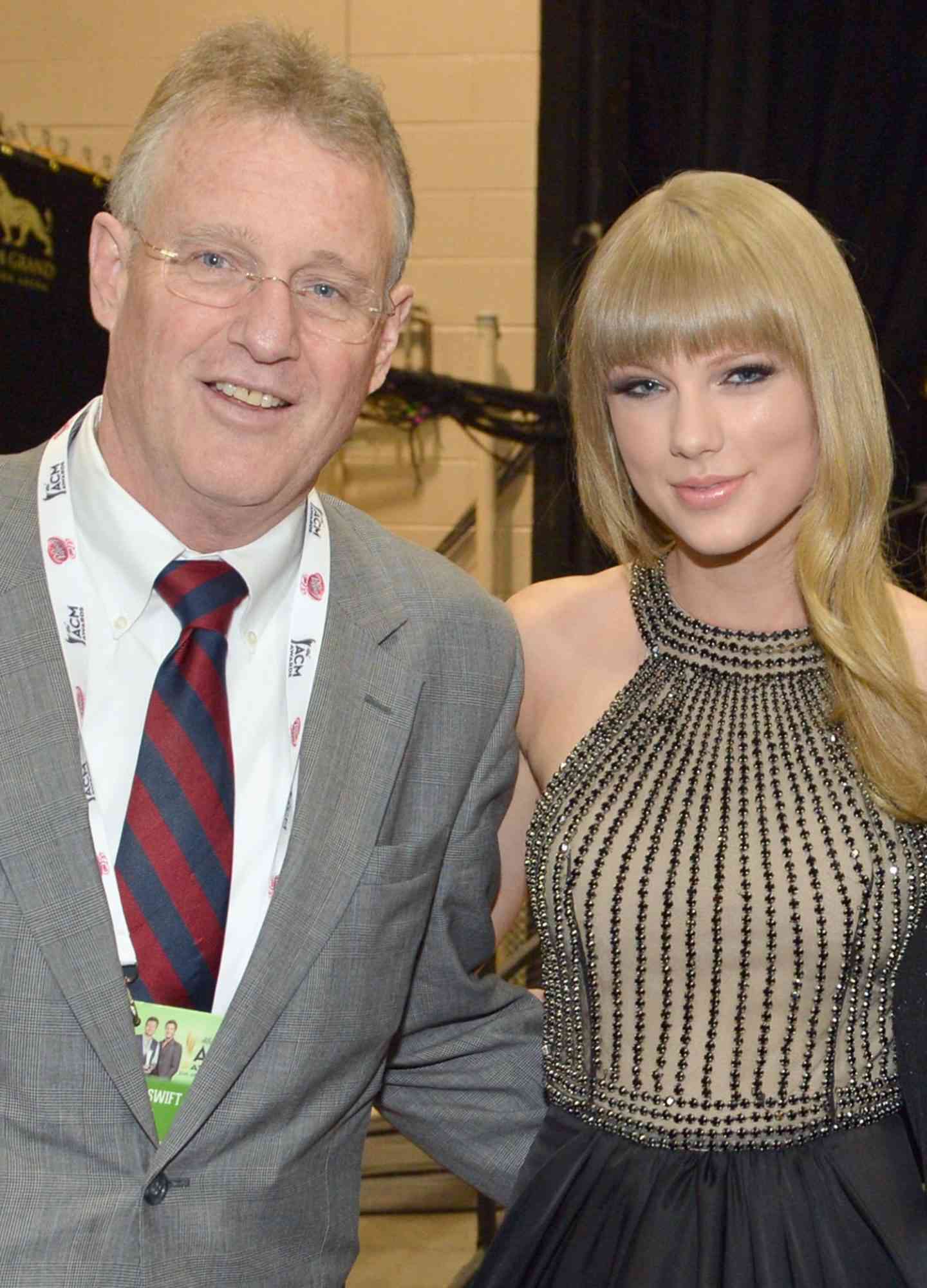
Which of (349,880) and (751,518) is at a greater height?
(751,518)

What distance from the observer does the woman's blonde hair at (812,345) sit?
1645mm

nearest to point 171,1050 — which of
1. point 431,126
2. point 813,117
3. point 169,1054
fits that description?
point 169,1054

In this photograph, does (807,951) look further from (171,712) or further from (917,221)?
(917,221)

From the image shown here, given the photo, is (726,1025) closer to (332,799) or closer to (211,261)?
(332,799)

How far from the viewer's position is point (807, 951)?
1624mm

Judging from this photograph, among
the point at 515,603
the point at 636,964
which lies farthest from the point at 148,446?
the point at 636,964

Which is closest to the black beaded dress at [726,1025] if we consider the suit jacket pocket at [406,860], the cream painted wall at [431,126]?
the suit jacket pocket at [406,860]

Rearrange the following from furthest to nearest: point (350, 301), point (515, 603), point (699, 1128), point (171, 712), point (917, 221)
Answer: point (917, 221) < point (515, 603) < point (699, 1128) < point (350, 301) < point (171, 712)

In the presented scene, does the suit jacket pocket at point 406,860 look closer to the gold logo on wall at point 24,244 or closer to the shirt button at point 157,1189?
the shirt button at point 157,1189

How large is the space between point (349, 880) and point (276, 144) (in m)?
0.68

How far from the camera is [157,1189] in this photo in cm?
136

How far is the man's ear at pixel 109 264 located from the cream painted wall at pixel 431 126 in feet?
10.1

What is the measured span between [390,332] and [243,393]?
0.75 ft

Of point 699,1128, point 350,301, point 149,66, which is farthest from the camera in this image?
point 149,66
